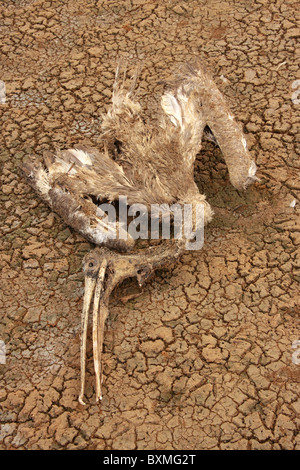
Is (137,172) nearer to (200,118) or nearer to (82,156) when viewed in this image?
(82,156)

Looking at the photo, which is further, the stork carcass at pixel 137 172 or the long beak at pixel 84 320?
the stork carcass at pixel 137 172

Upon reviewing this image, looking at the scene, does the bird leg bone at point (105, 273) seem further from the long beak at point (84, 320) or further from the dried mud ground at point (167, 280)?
the dried mud ground at point (167, 280)

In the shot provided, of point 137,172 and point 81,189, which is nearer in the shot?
point 81,189

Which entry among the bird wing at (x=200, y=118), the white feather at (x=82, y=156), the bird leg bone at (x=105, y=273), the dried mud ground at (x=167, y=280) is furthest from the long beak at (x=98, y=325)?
the bird wing at (x=200, y=118)

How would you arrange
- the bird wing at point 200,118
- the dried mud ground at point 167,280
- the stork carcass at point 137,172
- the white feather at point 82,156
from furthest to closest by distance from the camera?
the white feather at point 82,156, the bird wing at point 200,118, the stork carcass at point 137,172, the dried mud ground at point 167,280

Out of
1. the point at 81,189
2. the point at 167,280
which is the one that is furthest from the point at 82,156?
the point at 167,280

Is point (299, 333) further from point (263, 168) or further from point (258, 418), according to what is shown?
point (263, 168)

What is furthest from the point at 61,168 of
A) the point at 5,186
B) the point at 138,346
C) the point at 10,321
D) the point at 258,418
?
the point at 258,418
